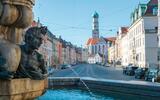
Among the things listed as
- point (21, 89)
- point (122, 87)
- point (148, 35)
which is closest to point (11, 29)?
point (21, 89)

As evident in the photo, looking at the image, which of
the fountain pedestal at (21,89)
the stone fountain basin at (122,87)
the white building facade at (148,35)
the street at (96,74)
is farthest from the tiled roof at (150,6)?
the fountain pedestal at (21,89)

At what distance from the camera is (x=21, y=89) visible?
19.3 feet

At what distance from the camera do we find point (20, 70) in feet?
20.8

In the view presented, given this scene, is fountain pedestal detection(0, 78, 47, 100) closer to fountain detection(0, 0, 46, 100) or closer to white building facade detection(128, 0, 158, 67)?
fountain detection(0, 0, 46, 100)

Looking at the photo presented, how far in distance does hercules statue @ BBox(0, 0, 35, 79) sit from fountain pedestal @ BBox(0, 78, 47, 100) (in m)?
0.11

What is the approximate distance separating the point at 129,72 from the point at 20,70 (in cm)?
5233

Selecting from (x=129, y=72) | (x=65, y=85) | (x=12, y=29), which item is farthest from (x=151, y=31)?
(x=12, y=29)

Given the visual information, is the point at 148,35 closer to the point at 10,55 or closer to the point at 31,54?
the point at 31,54

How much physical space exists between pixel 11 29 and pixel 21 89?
135cm

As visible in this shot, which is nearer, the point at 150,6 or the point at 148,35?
the point at 148,35

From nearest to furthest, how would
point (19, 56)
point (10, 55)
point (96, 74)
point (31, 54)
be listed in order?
point (10, 55)
point (19, 56)
point (31, 54)
point (96, 74)

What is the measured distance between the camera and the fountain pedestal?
5.62 metres

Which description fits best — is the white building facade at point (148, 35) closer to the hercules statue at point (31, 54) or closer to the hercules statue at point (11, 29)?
the hercules statue at point (11, 29)

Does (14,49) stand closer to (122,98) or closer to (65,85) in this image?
(122,98)
